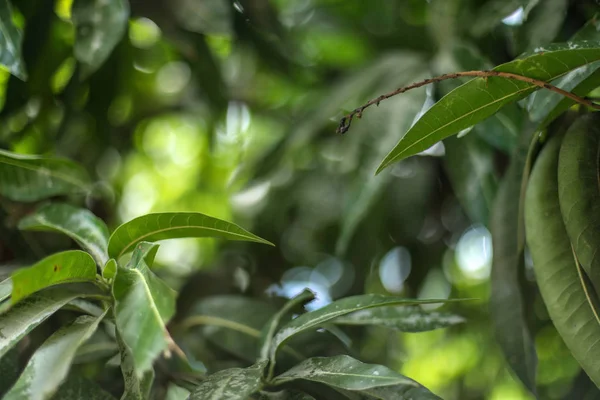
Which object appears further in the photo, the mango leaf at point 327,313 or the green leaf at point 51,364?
the mango leaf at point 327,313

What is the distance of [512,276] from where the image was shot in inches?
23.3

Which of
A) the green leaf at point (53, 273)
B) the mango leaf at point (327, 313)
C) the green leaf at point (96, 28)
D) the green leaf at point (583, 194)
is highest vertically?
the green leaf at point (96, 28)

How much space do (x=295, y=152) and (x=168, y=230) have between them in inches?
21.6

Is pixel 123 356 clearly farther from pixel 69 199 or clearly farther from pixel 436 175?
pixel 436 175

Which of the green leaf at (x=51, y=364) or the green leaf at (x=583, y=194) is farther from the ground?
the green leaf at (x=583, y=194)

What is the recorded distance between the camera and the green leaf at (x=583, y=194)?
1.50ft

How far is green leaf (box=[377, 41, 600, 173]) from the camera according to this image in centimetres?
45

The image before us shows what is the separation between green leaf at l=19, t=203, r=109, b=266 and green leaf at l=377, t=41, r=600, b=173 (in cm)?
27

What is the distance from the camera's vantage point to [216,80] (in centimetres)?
100

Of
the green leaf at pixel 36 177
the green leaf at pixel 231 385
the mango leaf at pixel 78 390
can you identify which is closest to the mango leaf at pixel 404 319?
the green leaf at pixel 231 385

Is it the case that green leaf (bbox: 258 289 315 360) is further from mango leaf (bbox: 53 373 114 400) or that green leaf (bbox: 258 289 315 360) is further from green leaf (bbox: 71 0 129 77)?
green leaf (bbox: 71 0 129 77)

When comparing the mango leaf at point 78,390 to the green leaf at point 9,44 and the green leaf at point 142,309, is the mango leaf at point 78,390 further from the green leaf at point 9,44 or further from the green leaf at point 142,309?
the green leaf at point 9,44

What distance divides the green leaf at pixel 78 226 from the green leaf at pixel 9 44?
143 millimetres

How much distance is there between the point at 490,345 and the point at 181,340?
1.88ft
